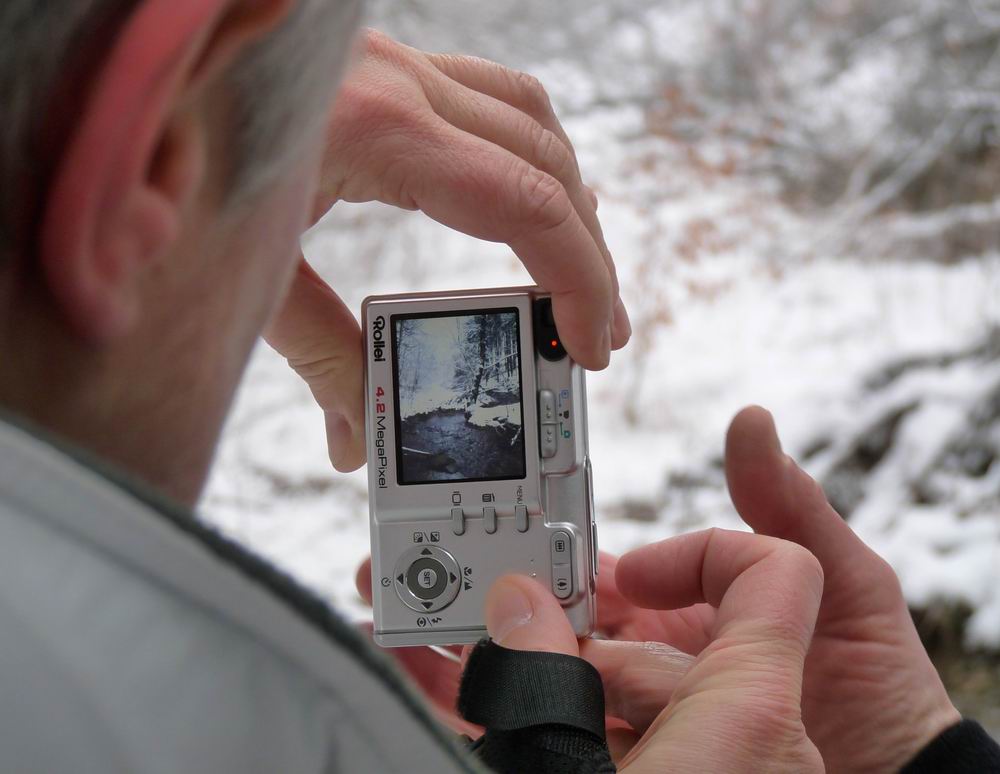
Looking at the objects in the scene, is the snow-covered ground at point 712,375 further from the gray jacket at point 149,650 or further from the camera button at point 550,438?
the gray jacket at point 149,650

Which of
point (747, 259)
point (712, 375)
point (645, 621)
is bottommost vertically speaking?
point (645, 621)

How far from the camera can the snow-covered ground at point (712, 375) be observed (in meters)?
1.64

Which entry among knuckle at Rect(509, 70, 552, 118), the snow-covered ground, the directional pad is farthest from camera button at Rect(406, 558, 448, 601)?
the snow-covered ground

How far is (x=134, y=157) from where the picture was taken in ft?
0.86

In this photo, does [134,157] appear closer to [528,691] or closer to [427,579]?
[528,691]

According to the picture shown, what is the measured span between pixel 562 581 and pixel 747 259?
1.54 m

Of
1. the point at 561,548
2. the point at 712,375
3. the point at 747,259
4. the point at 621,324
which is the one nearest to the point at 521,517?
the point at 561,548

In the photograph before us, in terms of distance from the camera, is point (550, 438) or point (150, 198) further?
point (550, 438)

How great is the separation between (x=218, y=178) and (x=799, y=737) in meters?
A: 0.40

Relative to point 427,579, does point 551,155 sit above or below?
above

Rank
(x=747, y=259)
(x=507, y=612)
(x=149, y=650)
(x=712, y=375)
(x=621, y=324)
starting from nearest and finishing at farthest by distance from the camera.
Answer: (x=149, y=650) < (x=507, y=612) < (x=621, y=324) < (x=712, y=375) < (x=747, y=259)

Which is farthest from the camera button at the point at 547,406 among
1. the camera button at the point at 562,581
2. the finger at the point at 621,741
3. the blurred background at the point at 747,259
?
the blurred background at the point at 747,259

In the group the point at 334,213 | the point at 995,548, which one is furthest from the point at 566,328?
the point at 334,213

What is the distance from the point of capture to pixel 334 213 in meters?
2.13
